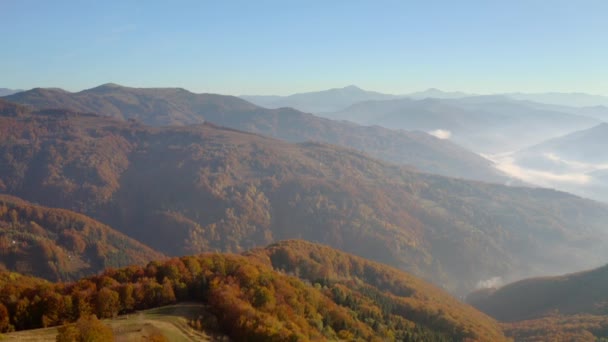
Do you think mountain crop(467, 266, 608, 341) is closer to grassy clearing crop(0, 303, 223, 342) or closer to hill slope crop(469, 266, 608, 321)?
hill slope crop(469, 266, 608, 321)

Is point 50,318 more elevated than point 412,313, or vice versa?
point 50,318

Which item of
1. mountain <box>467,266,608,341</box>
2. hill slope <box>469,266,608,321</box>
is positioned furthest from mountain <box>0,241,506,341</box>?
hill slope <box>469,266,608,321</box>

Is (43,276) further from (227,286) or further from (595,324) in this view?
(595,324)

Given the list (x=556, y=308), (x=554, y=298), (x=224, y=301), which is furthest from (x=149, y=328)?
(x=554, y=298)

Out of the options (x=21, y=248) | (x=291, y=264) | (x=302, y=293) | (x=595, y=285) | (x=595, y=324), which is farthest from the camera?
(x=21, y=248)

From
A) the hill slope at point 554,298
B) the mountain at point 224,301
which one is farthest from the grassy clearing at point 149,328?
the hill slope at point 554,298

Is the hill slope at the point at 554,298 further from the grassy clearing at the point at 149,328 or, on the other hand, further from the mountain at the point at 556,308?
the grassy clearing at the point at 149,328

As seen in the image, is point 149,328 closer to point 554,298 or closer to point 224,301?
point 224,301

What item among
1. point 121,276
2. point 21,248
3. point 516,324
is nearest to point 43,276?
point 21,248

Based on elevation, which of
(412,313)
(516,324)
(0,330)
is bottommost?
(516,324)
